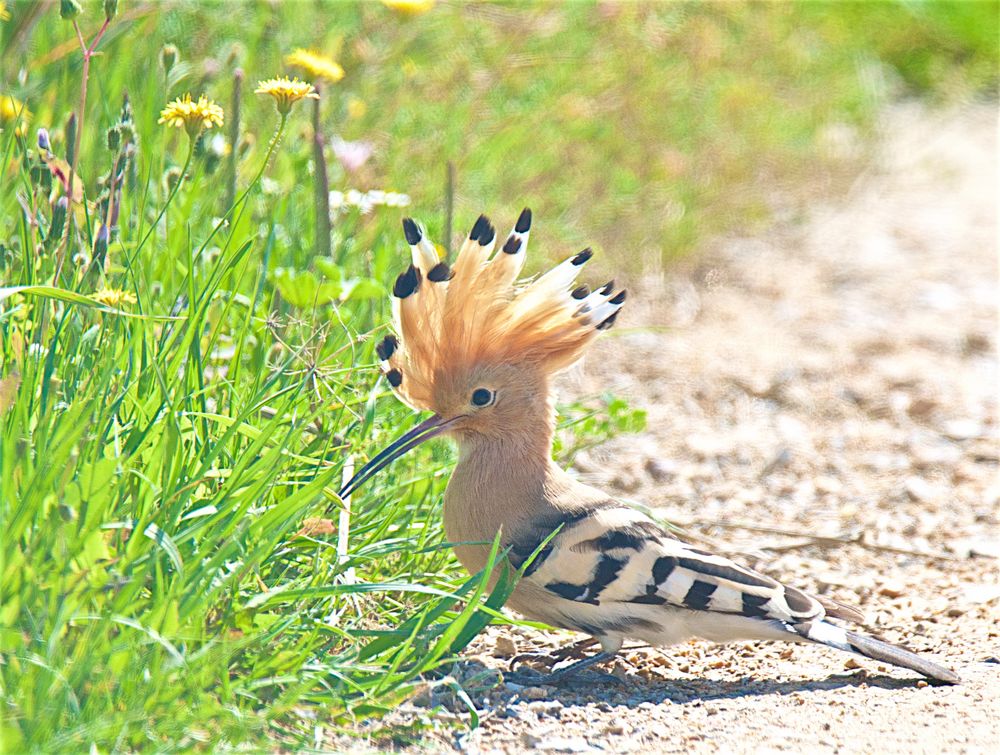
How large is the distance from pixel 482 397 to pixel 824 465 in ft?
6.34

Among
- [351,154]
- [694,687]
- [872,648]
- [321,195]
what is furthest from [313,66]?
[872,648]

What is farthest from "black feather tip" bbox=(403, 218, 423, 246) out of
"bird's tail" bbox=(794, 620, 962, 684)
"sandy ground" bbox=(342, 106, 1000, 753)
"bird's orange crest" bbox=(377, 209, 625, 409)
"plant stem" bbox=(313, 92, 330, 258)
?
"bird's tail" bbox=(794, 620, 962, 684)

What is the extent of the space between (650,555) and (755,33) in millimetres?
4915

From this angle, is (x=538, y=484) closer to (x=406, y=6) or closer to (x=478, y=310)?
(x=478, y=310)

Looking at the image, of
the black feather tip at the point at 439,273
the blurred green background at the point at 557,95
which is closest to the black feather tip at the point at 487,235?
the black feather tip at the point at 439,273

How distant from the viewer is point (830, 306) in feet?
19.1

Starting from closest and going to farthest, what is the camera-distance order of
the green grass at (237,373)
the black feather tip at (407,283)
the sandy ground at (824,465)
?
the green grass at (237,373) → the sandy ground at (824,465) → the black feather tip at (407,283)

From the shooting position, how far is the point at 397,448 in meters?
2.76

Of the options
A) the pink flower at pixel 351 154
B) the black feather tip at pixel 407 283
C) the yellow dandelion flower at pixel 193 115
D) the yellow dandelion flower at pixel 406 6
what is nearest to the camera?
the yellow dandelion flower at pixel 193 115

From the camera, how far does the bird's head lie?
9.05ft

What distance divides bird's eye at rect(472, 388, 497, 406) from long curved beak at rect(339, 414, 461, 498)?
0.19ft

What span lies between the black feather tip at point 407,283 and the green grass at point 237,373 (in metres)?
0.13

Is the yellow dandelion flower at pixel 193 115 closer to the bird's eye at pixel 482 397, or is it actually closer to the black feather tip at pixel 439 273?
the black feather tip at pixel 439 273

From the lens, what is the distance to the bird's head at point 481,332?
2760mm
